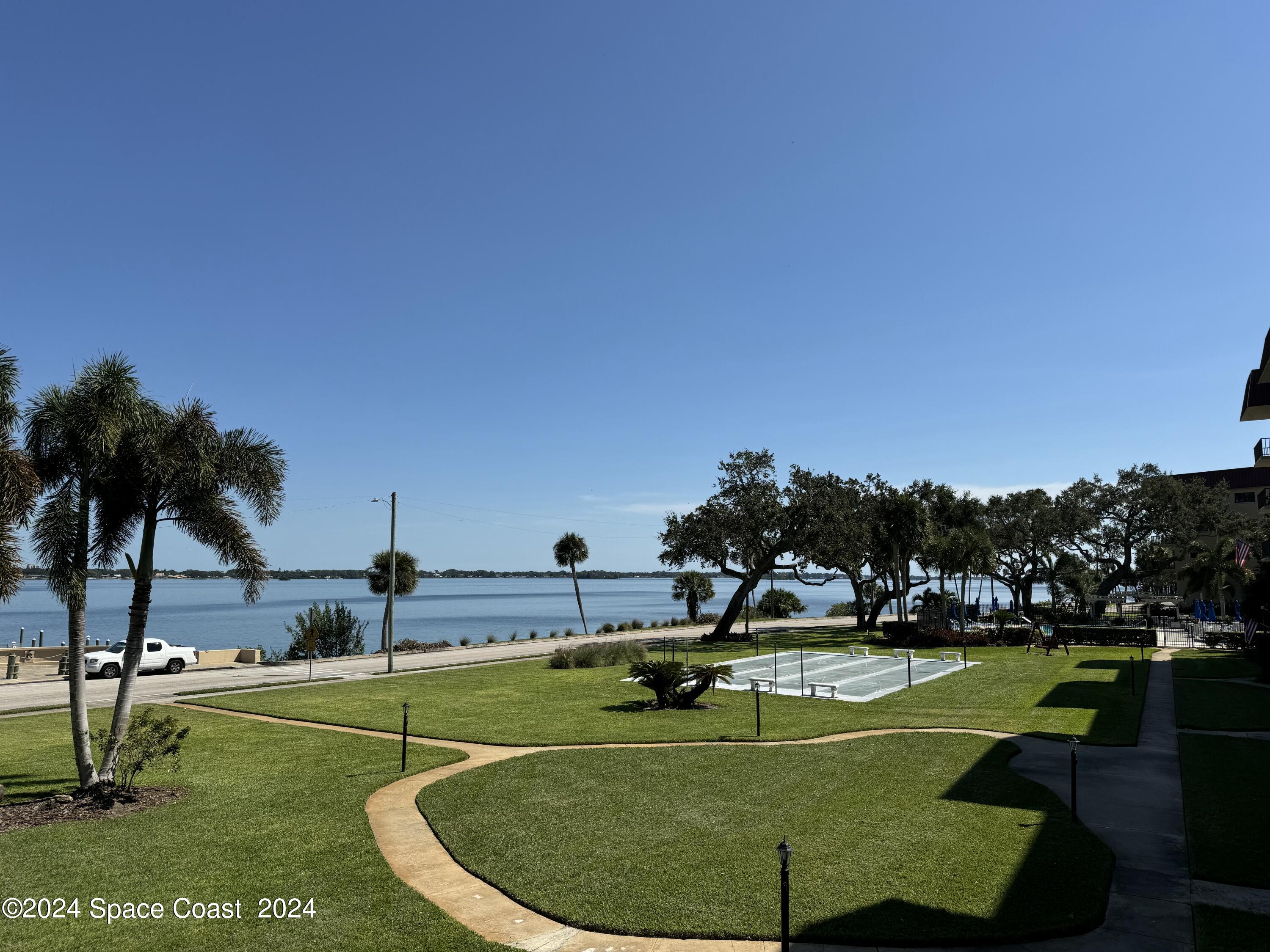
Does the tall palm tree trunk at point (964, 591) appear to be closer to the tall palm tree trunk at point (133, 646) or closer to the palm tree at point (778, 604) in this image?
the palm tree at point (778, 604)

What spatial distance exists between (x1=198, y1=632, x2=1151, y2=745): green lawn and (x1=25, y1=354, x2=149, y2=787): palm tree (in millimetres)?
8224

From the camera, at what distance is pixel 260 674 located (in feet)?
110

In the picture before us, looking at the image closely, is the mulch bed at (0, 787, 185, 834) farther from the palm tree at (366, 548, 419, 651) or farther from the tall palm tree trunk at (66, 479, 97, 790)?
the palm tree at (366, 548, 419, 651)

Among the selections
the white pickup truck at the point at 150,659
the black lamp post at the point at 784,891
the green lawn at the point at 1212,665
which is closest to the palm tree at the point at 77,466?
the black lamp post at the point at 784,891

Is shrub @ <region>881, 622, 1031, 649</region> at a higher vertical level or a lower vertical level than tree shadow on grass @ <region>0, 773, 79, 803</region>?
lower

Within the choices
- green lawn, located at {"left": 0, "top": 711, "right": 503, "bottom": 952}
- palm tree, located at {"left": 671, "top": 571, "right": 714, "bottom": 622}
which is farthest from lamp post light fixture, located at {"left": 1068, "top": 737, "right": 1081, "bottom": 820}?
palm tree, located at {"left": 671, "top": 571, "right": 714, "bottom": 622}

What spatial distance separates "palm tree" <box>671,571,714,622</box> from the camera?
76500mm

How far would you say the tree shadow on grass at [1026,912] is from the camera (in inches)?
282

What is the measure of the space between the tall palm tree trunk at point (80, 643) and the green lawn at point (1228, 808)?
Answer: 50.8 ft

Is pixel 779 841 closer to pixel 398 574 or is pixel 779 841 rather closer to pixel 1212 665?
pixel 1212 665

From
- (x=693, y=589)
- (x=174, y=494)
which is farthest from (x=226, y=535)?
(x=693, y=589)

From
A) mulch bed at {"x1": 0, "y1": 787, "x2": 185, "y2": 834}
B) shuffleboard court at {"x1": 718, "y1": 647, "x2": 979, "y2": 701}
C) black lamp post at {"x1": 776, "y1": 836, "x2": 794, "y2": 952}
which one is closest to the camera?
black lamp post at {"x1": 776, "y1": 836, "x2": 794, "y2": 952}

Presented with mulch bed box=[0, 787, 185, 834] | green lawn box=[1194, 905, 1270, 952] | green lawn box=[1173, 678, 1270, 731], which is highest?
mulch bed box=[0, 787, 185, 834]

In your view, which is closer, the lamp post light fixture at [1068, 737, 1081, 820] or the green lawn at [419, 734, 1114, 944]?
the green lawn at [419, 734, 1114, 944]
